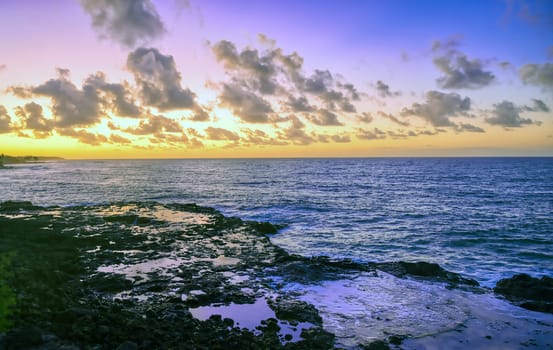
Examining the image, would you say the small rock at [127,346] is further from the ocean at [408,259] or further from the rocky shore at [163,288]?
the ocean at [408,259]

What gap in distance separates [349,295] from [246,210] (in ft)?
105

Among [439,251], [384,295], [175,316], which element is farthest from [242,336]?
[439,251]

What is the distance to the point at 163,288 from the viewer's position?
17.2m

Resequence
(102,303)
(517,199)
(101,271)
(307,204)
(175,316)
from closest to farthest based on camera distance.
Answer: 1. (175,316)
2. (102,303)
3. (101,271)
4. (307,204)
5. (517,199)

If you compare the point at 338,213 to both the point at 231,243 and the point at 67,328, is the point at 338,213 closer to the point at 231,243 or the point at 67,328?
the point at 231,243

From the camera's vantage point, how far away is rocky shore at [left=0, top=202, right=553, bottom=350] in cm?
1181

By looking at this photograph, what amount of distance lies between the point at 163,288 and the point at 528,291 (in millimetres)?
18226

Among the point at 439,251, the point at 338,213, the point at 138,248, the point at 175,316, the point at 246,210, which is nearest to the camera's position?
the point at 175,316

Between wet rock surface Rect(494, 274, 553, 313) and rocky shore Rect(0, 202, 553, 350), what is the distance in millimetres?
81

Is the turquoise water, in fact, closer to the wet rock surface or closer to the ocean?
the ocean

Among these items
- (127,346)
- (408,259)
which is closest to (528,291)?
(408,259)

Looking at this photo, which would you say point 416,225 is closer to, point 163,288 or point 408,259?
point 408,259

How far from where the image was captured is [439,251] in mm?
26891

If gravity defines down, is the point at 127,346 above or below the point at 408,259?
above
